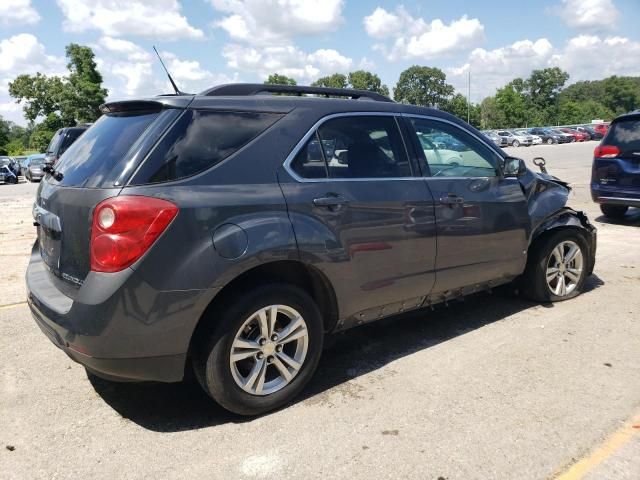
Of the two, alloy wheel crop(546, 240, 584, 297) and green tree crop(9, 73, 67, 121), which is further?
green tree crop(9, 73, 67, 121)

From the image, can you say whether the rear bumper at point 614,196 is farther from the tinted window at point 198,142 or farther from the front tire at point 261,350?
the tinted window at point 198,142

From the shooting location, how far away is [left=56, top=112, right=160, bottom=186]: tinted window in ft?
9.72

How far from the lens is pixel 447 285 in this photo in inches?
161

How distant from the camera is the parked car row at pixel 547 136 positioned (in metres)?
52.5

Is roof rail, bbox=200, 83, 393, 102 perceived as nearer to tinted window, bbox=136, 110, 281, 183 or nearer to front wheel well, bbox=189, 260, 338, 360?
tinted window, bbox=136, 110, 281, 183

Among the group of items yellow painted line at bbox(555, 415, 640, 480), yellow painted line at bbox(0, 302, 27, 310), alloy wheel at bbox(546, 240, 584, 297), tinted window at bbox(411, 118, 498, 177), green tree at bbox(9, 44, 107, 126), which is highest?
green tree at bbox(9, 44, 107, 126)

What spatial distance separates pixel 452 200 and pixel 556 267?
165 centimetres

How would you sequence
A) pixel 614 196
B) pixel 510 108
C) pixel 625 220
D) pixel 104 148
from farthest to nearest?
pixel 510 108
pixel 625 220
pixel 614 196
pixel 104 148

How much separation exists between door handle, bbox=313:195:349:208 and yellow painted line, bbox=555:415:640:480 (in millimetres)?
1803

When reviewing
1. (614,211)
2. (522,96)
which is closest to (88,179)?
(614,211)

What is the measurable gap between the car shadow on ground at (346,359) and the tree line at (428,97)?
11675 millimetres

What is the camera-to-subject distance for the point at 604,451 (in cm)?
279

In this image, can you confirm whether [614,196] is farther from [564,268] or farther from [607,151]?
[564,268]

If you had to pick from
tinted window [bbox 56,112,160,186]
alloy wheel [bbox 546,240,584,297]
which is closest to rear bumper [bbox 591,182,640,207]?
alloy wheel [bbox 546,240,584,297]
